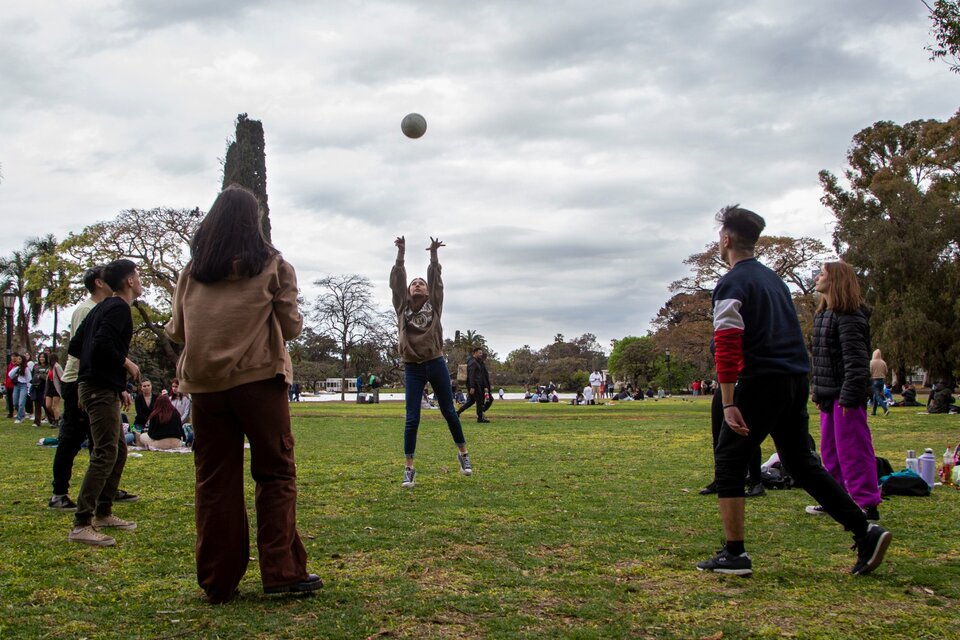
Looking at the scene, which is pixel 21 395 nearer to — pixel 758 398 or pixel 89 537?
pixel 89 537

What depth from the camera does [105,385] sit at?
549 centimetres

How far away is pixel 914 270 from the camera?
38.2 metres

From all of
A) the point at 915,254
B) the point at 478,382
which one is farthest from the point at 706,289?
the point at 478,382

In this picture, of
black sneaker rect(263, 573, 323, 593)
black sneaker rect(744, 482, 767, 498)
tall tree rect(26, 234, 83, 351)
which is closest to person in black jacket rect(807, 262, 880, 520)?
black sneaker rect(744, 482, 767, 498)

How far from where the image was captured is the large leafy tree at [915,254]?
36438mm

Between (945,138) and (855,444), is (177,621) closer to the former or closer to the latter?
(855,444)

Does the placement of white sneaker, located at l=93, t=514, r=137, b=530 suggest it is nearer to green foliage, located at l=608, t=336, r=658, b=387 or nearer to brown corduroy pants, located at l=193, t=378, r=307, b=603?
brown corduroy pants, located at l=193, t=378, r=307, b=603

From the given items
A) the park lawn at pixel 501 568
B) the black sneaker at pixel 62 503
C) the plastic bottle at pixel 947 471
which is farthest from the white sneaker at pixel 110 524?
the plastic bottle at pixel 947 471

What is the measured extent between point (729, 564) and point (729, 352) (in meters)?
1.18

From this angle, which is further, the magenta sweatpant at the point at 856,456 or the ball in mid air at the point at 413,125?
the ball in mid air at the point at 413,125

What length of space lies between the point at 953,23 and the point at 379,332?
51615 mm

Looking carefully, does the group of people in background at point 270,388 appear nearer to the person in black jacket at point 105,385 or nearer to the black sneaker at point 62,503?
the person in black jacket at point 105,385

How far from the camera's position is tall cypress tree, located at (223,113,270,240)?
36.1m

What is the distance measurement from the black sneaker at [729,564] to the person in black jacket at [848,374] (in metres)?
2.03
